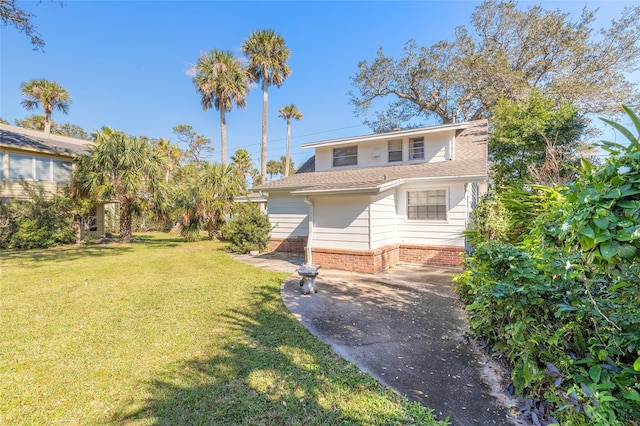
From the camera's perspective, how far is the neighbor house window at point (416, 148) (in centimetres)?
1127

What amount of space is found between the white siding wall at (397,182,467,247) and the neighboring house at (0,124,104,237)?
16.7 m

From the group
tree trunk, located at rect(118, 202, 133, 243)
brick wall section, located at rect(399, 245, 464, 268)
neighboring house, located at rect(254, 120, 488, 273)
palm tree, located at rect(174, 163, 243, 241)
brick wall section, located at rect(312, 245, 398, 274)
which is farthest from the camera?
tree trunk, located at rect(118, 202, 133, 243)

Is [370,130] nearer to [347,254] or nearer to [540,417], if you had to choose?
[347,254]

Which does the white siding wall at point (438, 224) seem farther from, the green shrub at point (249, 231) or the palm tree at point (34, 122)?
the palm tree at point (34, 122)

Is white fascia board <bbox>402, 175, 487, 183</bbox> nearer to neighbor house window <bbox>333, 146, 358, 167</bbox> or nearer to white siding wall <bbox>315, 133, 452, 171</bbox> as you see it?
white siding wall <bbox>315, 133, 452, 171</bbox>

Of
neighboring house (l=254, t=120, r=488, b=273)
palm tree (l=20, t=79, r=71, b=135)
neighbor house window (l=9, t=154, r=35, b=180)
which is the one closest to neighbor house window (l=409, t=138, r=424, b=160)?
neighboring house (l=254, t=120, r=488, b=273)

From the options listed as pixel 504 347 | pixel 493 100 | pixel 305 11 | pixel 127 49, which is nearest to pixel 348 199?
pixel 504 347

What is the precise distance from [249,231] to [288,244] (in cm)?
177

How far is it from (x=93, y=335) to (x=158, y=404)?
2337mm

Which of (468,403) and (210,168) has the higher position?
(210,168)

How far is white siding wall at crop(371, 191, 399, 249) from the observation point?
26.9 ft

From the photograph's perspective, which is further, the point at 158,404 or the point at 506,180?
the point at 506,180

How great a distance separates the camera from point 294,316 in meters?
4.75

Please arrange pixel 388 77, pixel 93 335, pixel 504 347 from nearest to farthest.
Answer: pixel 504 347 → pixel 93 335 → pixel 388 77
